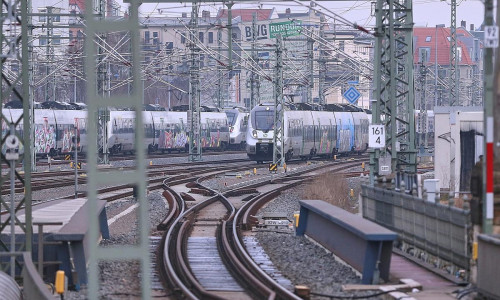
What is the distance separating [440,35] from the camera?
13575 centimetres

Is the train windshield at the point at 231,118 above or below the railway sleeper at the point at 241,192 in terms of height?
above

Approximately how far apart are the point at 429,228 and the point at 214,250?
4.77m

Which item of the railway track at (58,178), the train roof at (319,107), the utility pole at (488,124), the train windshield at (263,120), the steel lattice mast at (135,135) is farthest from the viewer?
the train roof at (319,107)

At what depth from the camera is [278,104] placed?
4638cm

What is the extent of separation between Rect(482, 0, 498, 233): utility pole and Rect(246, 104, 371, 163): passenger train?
37281 mm

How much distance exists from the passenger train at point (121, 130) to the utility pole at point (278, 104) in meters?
5.93

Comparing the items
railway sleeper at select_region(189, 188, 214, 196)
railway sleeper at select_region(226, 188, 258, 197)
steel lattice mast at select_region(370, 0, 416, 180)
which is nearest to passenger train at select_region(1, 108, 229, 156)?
railway sleeper at select_region(189, 188, 214, 196)

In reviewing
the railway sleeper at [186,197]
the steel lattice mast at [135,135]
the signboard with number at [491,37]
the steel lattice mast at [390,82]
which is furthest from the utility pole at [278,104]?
the steel lattice mast at [135,135]

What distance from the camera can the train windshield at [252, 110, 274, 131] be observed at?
2009 inches

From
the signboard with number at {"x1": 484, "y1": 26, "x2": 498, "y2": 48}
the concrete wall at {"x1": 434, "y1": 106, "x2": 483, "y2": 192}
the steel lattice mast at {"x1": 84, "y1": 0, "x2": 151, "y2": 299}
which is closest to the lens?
the steel lattice mast at {"x1": 84, "y1": 0, "x2": 151, "y2": 299}

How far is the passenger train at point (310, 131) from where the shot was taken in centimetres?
5122

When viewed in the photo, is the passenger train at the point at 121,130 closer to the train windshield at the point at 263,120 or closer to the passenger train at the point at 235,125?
the passenger train at the point at 235,125

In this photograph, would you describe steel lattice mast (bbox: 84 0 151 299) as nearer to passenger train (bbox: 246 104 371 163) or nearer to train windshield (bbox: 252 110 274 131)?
passenger train (bbox: 246 104 371 163)

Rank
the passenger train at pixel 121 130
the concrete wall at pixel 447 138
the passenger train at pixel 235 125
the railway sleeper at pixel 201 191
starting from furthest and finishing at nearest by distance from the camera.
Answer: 1. the passenger train at pixel 235 125
2. the passenger train at pixel 121 130
3. the railway sleeper at pixel 201 191
4. the concrete wall at pixel 447 138
